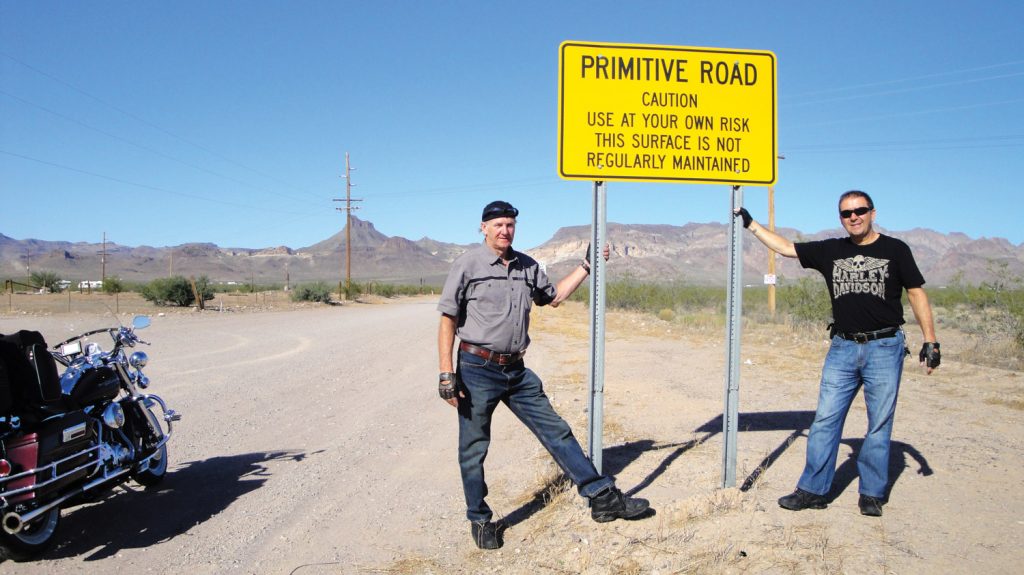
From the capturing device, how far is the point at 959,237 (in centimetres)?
19462

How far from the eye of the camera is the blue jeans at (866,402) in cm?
460

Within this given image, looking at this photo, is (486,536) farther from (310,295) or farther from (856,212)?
(310,295)

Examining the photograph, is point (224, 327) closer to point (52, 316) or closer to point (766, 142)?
point (52, 316)

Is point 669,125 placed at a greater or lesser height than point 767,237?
greater

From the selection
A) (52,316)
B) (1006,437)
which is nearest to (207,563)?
(1006,437)

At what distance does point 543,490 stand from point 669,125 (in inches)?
108

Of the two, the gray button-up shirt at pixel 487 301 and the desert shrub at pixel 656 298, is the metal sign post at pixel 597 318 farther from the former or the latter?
the desert shrub at pixel 656 298

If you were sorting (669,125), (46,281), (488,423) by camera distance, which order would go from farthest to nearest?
(46,281) < (669,125) < (488,423)

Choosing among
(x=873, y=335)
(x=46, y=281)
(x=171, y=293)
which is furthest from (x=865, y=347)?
(x=46, y=281)

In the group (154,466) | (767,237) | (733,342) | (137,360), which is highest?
(767,237)

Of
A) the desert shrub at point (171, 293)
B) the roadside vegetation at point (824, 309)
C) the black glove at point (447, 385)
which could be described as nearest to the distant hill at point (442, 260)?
the roadside vegetation at point (824, 309)

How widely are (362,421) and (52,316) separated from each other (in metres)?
22.7

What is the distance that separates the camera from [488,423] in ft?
14.8

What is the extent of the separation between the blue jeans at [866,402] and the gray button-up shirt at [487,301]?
195 centimetres
